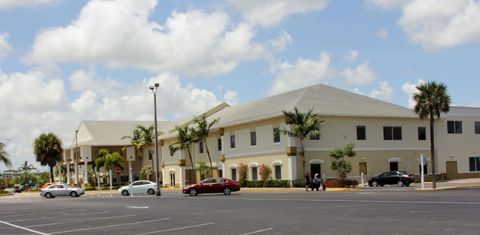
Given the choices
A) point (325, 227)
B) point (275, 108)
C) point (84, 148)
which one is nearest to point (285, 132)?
point (275, 108)

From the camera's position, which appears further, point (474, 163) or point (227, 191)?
point (474, 163)

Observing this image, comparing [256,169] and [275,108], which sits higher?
[275,108]

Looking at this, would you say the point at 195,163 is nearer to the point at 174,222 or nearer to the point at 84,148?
the point at 84,148

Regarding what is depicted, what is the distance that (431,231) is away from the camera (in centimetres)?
1520

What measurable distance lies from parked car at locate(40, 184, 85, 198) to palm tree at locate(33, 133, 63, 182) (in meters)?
31.7

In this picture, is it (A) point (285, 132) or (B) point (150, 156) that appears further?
(B) point (150, 156)

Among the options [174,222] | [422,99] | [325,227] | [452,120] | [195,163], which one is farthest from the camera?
[195,163]

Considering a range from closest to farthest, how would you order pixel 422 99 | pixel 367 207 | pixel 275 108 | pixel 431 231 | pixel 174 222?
pixel 431 231 → pixel 174 222 → pixel 367 207 → pixel 422 99 → pixel 275 108

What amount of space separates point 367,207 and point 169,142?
56.9 metres

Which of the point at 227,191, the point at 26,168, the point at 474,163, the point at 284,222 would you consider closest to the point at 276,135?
the point at 227,191

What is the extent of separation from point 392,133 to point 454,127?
29.5 feet

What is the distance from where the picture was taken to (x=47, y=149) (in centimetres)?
9100

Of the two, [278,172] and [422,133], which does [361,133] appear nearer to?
[422,133]

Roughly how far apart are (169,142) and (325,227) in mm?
63257
